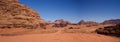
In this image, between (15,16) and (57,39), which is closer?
(57,39)

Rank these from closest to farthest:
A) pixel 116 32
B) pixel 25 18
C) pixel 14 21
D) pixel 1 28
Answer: pixel 116 32 → pixel 1 28 → pixel 14 21 → pixel 25 18

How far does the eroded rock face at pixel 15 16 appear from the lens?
2394 cm

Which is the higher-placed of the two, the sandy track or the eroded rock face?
the eroded rock face

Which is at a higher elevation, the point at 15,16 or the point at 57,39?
the point at 15,16

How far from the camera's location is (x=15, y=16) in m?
25.3

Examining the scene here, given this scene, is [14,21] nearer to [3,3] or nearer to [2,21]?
[2,21]

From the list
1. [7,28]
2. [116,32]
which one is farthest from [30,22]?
[116,32]

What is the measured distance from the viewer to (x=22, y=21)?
82.5 feet

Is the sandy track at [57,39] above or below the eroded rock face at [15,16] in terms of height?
below

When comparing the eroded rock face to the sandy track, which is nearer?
the sandy track

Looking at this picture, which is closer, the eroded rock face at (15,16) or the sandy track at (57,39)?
the sandy track at (57,39)

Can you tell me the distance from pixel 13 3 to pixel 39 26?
675cm

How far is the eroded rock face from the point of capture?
23.9m

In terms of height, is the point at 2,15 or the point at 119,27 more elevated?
the point at 2,15
